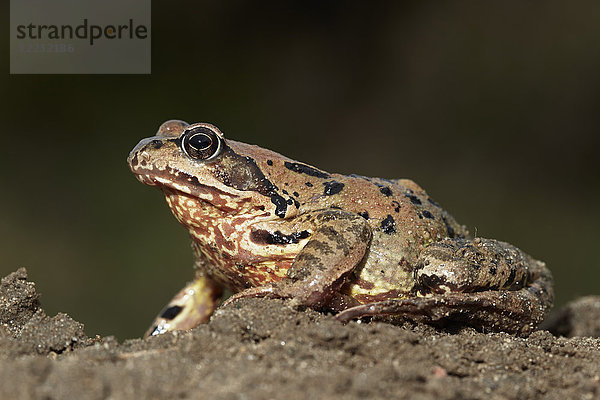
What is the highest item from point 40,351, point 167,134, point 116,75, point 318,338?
point 116,75

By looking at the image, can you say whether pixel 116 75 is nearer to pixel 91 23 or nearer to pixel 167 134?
pixel 91 23

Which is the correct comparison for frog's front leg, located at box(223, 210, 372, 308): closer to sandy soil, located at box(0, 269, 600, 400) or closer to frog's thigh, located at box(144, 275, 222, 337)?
sandy soil, located at box(0, 269, 600, 400)

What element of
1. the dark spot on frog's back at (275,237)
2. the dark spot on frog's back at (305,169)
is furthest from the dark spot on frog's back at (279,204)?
the dark spot on frog's back at (305,169)

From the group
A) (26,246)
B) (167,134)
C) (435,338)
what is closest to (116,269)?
(26,246)

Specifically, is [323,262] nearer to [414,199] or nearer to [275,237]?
[275,237]

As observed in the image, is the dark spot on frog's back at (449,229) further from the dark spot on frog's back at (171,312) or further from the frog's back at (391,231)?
the dark spot on frog's back at (171,312)

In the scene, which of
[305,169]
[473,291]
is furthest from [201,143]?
[473,291]

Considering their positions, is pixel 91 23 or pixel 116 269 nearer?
pixel 91 23
